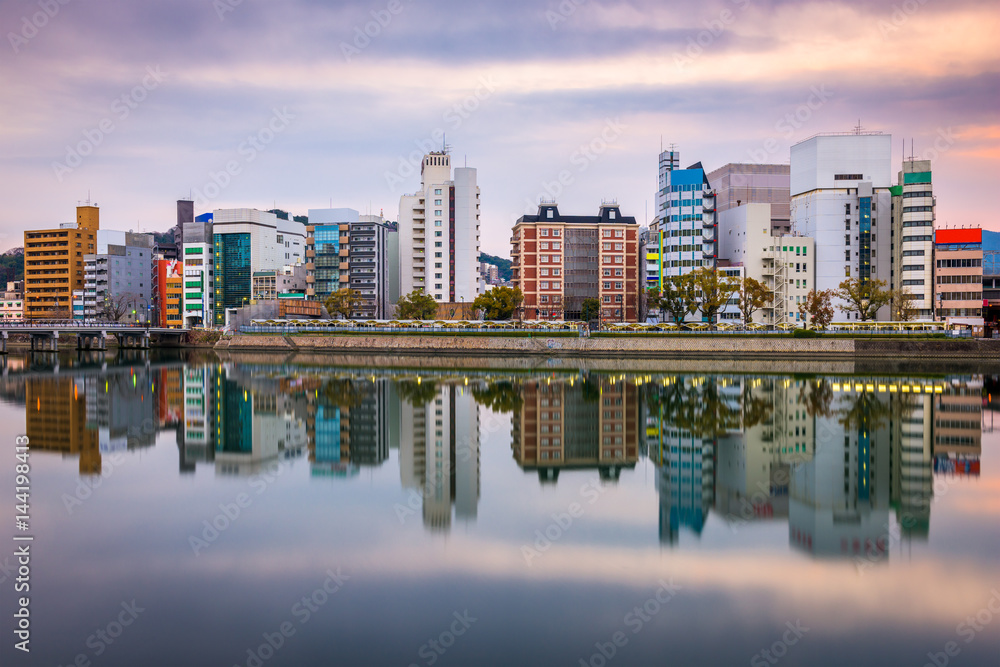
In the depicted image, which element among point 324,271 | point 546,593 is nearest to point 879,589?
point 546,593

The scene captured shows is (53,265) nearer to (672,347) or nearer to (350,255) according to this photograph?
(350,255)

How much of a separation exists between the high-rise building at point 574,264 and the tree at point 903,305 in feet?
81.5

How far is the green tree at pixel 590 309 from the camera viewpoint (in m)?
73.6

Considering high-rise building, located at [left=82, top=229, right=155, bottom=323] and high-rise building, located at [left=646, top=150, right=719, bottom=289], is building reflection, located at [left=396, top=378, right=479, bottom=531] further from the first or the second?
high-rise building, located at [left=82, top=229, right=155, bottom=323]

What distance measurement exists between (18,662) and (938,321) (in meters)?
66.0

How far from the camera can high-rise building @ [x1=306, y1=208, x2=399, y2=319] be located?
85.4m

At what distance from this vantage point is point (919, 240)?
65.1 meters

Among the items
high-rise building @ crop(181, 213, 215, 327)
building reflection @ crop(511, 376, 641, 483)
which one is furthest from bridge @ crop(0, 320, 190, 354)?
building reflection @ crop(511, 376, 641, 483)

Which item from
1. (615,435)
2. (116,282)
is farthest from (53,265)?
(615,435)

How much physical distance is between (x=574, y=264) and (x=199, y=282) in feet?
150

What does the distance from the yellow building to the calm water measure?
84501mm

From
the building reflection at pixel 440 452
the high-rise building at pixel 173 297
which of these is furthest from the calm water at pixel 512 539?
the high-rise building at pixel 173 297

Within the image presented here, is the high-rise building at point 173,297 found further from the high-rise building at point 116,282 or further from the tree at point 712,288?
the tree at point 712,288

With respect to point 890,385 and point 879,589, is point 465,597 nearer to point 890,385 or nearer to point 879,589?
point 879,589
